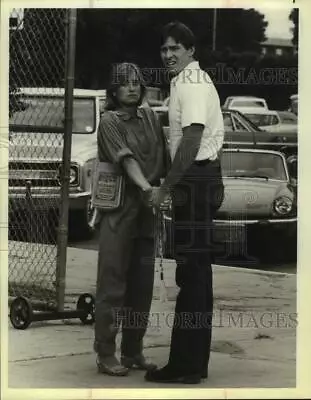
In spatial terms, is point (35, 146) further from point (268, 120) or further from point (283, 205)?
point (283, 205)

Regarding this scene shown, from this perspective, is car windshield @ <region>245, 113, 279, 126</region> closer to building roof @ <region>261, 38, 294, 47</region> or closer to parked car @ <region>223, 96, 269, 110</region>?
parked car @ <region>223, 96, 269, 110</region>

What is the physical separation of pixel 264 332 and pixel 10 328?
1.58 metres

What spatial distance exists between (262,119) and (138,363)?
5.55 feet

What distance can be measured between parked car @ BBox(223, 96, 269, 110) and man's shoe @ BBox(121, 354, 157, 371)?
5.40 feet

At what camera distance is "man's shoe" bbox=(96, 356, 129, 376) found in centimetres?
567

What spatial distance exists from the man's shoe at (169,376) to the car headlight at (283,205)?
1.13m

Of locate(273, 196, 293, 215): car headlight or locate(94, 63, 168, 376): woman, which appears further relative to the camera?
locate(273, 196, 293, 215): car headlight

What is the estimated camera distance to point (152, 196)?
5609 millimetres

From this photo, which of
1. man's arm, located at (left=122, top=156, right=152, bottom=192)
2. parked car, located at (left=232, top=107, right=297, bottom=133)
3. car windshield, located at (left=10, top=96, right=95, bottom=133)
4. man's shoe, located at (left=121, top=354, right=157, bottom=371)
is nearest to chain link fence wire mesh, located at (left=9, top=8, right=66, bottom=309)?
car windshield, located at (left=10, top=96, right=95, bottom=133)

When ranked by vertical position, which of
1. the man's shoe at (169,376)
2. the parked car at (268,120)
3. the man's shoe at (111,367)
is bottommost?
the man's shoe at (169,376)

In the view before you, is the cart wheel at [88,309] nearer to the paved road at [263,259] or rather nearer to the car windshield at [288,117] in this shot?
the paved road at [263,259]

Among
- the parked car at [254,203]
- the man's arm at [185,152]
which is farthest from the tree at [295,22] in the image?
the man's arm at [185,152]

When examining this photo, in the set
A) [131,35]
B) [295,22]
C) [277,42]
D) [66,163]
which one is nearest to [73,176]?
[66,163]

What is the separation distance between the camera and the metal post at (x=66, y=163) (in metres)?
5.63
